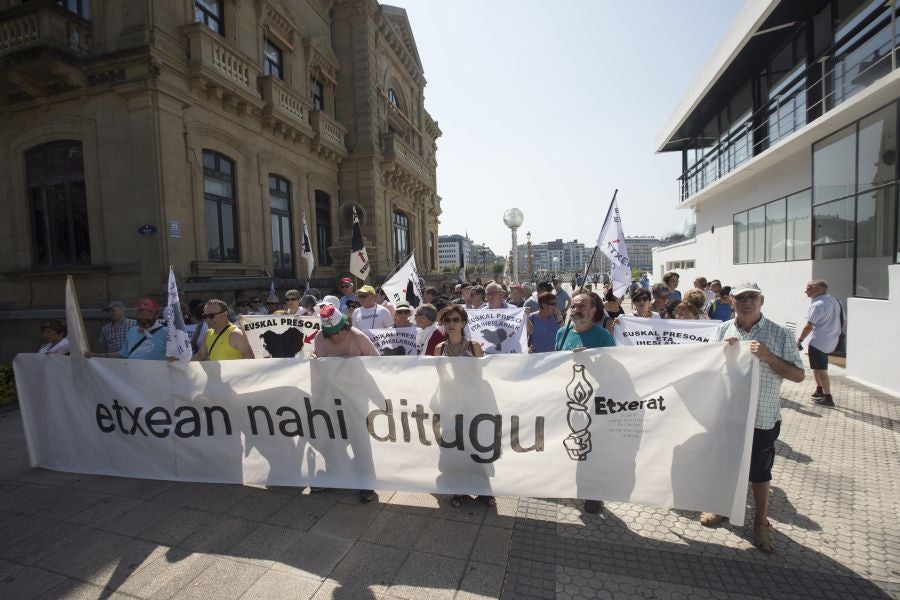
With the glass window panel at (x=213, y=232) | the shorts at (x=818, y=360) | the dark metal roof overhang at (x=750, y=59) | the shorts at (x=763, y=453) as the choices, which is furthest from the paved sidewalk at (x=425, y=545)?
the dark metal roof overhang at (x=750, y=59)

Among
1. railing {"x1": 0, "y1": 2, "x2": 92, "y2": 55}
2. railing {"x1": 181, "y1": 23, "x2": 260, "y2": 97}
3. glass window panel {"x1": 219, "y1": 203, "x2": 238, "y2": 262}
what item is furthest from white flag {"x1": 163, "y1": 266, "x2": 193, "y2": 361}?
railing {"x1": 0, "y1": 2, "x2": 92, "y2": 55}

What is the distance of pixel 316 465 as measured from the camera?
3.86 m

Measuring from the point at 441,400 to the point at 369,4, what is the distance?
2036cm

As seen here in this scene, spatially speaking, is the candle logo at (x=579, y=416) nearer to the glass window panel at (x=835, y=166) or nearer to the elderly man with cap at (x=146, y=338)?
the elderly man with cap at (x=146, y=338)

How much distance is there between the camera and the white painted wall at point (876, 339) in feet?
21.4

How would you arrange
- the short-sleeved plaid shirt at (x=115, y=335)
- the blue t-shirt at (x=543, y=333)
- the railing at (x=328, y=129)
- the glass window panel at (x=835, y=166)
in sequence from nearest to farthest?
the blue t-shirt at (x=543, y=333), the short-sleeved plaid shirt at (x=115, y=335), the glass window panel at (x=835, y=166), the railing at (x=328, y=129)

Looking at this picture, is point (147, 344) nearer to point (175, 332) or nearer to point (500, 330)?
point (175, 332)

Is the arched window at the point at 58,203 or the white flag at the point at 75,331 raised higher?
the arched window at the point at 58,203

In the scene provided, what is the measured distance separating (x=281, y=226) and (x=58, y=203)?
567 centimetres

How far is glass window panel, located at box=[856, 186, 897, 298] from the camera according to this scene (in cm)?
897

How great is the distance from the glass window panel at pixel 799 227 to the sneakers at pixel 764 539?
38.7 feet

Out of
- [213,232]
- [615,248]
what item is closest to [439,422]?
[615,248]

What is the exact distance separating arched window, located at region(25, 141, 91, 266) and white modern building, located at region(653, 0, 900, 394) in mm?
16130

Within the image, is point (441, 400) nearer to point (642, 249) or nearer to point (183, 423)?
point (183, 423)
